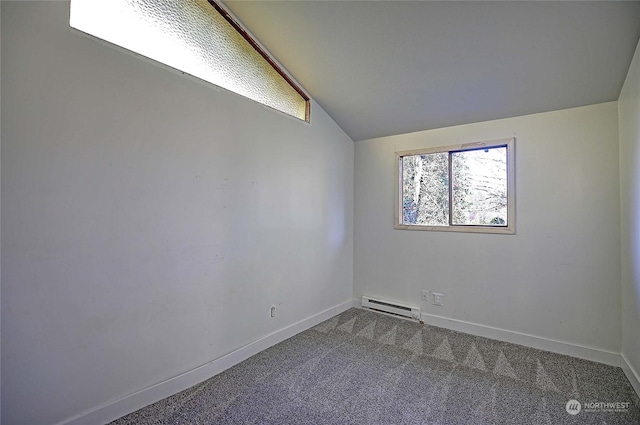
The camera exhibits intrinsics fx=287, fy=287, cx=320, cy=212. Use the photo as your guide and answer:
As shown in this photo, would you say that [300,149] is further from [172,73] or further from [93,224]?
[93,224]

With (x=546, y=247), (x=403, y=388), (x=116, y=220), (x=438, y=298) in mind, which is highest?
(x=116, y=220)

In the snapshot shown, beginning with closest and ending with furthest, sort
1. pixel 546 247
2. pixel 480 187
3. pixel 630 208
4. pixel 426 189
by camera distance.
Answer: pixel 630 208 < pixel 546 247 < pixel 480 187 < pixel 426 189

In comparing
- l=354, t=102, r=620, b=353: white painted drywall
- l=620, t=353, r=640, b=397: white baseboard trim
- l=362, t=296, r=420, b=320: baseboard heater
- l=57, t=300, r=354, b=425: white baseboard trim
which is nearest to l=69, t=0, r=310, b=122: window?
l=354, t=102, r=620, b=353: white painted drywall

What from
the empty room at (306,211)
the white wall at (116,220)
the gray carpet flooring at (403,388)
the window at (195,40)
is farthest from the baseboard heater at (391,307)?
the window at (195,40)

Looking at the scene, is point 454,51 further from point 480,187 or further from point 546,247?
point 546,247

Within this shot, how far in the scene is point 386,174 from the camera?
12.1 feet

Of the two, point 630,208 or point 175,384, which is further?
point 630,208

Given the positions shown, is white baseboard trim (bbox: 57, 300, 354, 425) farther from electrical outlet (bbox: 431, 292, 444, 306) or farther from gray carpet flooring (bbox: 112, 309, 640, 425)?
electrical outlet (bbox: 431, 292, 444, 306)

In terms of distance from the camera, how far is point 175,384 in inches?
79.1

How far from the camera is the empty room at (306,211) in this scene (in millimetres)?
1551

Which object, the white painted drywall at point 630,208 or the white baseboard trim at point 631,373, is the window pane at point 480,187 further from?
the white baseboard trim at point 631,373

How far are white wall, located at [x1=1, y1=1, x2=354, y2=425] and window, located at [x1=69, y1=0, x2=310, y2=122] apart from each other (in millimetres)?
124

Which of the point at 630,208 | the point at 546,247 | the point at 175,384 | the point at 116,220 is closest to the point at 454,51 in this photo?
the point at 630,208

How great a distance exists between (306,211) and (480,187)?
190cm
